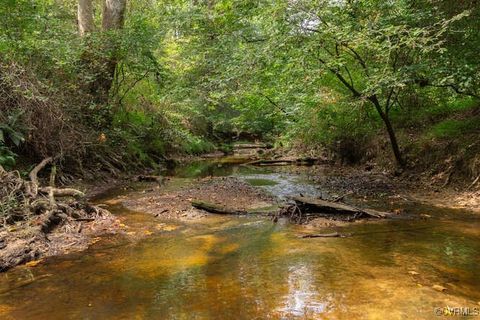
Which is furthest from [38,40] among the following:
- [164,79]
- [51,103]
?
[164,79]

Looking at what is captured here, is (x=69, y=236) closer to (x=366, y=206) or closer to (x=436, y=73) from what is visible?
(x=366, y=206)

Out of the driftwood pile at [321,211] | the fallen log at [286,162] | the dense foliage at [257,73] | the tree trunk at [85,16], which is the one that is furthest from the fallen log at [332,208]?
the tree trunk at [85,16]

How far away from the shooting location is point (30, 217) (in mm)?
6641

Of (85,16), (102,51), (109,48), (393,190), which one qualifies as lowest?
(393,190)

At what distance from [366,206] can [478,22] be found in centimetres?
460

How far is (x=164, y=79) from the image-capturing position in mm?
14195

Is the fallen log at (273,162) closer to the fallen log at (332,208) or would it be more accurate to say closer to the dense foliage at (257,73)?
the dense foliage at (257,73)

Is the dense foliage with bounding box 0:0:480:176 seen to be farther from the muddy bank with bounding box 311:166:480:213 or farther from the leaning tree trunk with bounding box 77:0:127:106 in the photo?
the muddy bank with bounding box 311:166:480:213

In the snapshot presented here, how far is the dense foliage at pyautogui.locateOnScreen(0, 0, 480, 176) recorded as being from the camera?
8766 mm

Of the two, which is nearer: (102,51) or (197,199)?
(197,199)

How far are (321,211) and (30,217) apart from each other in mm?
5243

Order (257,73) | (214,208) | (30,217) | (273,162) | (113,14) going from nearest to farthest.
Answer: (30,217) → (214,208) → (257,73) → (113,14) → (273,162)

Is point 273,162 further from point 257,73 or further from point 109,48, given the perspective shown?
point 109,48

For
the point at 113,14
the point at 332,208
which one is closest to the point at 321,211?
the point at 332,208
